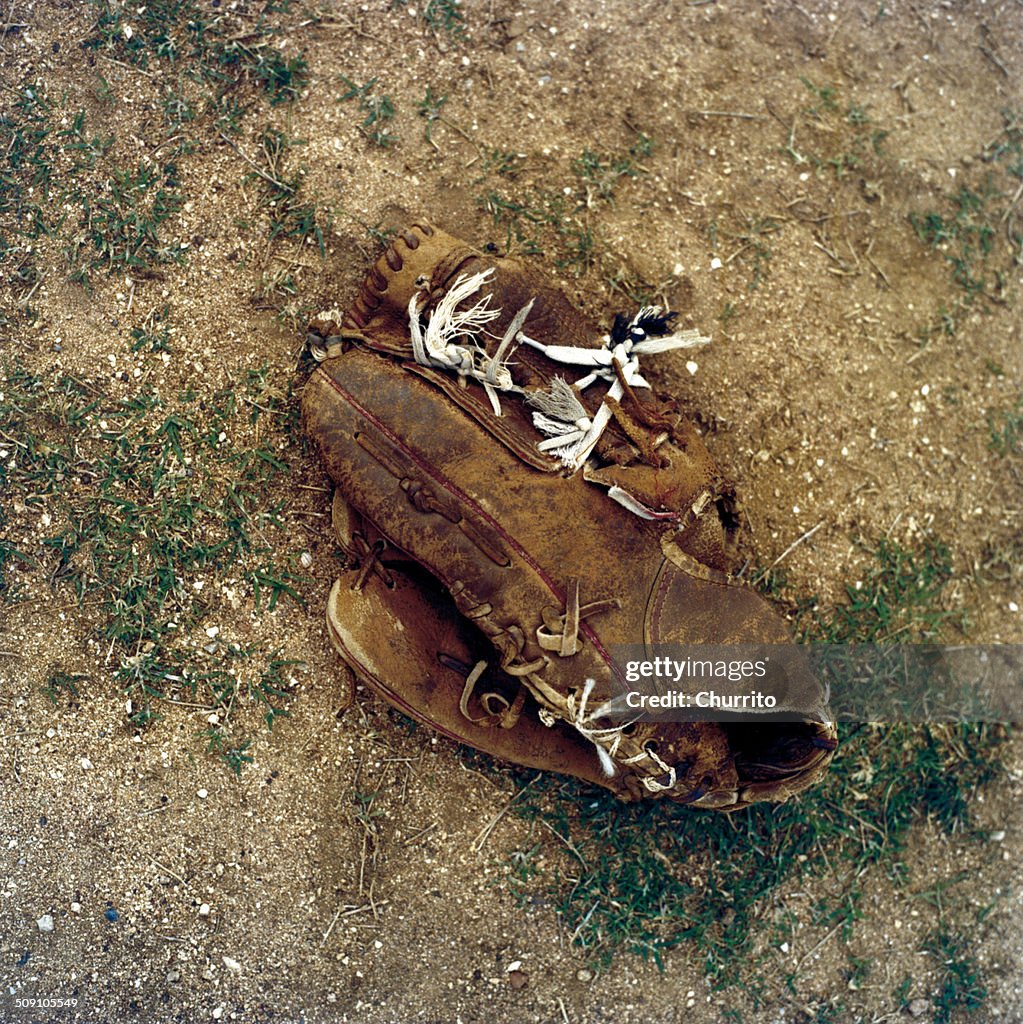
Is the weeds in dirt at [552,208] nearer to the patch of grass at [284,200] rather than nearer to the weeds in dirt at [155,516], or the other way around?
the patch of grass at [284,200]

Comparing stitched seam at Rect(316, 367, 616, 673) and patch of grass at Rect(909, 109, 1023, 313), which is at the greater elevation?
patch of grass at Rect(909, 109, 1023, 313)

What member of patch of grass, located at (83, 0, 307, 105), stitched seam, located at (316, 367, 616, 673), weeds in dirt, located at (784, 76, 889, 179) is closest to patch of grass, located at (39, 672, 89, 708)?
stitched seam, located at (316, 367, 616, 673)

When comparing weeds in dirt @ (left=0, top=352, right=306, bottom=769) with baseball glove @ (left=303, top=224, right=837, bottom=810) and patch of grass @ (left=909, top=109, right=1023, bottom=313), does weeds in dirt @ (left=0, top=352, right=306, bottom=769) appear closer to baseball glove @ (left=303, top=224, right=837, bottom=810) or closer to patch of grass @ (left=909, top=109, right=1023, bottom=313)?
baseball glove @ (left=303, top=224, right=837, bottom=810)

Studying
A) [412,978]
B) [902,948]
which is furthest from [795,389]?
[412,978]

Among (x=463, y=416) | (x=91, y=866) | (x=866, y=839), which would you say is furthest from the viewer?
(x=866, y=839)

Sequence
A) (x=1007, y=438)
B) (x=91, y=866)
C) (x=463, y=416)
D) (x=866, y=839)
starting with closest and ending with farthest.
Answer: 1. (x=463, y=416)
2. (x=91, y=866)
3. (x=866, y=839)
4. (x=1007, y=438)

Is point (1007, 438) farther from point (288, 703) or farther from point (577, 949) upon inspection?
point (288, 703)

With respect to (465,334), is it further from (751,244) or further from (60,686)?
(60,686)
